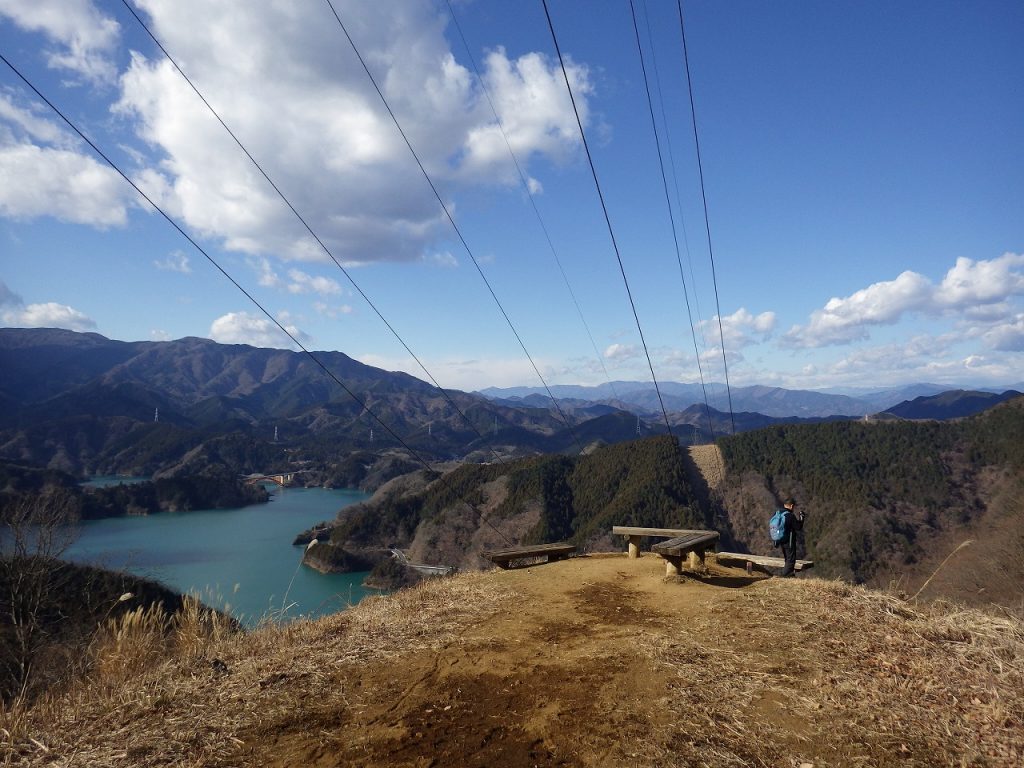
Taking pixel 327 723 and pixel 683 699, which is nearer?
pixel 327 723

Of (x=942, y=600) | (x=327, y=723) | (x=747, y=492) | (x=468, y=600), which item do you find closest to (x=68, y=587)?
(x=468, y=600)

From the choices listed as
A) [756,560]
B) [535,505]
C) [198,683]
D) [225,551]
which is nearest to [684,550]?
[756,560]

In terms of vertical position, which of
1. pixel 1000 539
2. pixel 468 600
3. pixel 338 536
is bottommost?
pixel 338 536

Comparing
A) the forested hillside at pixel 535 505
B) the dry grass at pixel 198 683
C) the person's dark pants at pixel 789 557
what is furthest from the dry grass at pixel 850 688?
the forested hillside at pixel 535 505

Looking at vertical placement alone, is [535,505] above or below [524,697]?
below

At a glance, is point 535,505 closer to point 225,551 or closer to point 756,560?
point 225,551

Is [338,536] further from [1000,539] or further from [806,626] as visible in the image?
[806,626]

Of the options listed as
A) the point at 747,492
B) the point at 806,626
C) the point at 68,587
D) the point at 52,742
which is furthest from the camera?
the point at 747,492
